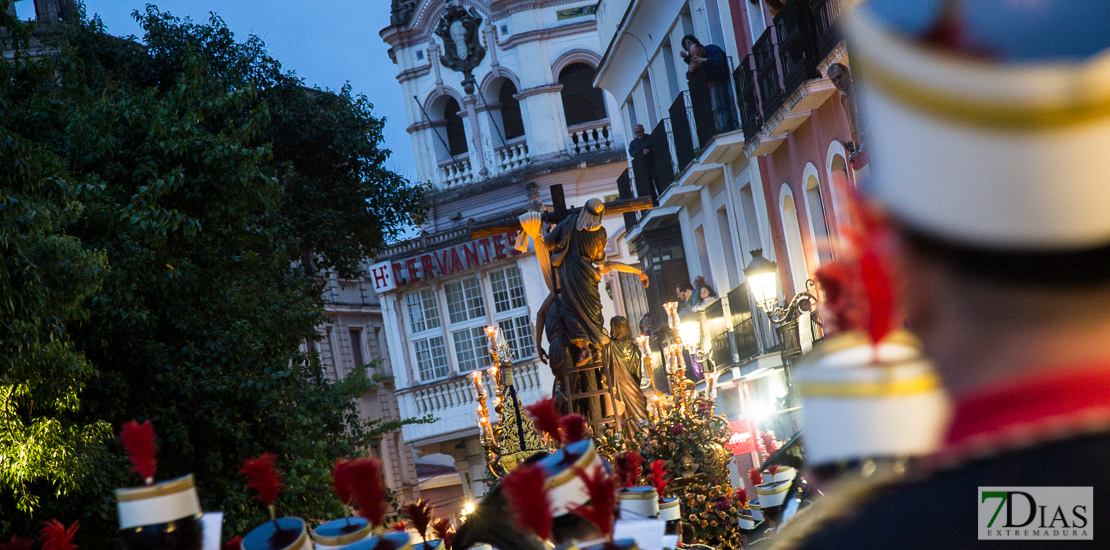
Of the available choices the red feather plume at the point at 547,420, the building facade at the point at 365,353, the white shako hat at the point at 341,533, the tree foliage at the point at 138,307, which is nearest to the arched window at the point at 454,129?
the building facade at the point at 365,353

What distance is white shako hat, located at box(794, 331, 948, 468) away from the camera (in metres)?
0.97

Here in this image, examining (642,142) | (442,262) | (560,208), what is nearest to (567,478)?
(560,208)

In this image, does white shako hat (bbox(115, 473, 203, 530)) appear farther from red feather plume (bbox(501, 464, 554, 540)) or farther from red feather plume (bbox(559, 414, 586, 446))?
red feather plume (bbox(501, 464, 554, 540))

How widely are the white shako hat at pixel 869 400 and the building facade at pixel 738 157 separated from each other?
870cm

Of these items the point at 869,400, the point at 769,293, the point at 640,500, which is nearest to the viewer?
the point at 869,400

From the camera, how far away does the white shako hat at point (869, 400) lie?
0.97 m

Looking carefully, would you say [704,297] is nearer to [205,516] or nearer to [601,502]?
[205,516]

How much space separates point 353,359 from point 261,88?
2117 centimetres

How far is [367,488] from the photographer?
213 centimetres

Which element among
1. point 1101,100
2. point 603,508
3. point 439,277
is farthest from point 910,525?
point 439,277

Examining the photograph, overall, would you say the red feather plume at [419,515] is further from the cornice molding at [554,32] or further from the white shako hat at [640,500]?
the cornice molding at [554,32]

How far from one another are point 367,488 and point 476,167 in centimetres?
3522

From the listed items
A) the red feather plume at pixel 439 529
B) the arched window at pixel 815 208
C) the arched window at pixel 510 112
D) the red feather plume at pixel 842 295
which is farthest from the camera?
the arched window at pixel 510 112

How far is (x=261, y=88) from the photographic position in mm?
21703
